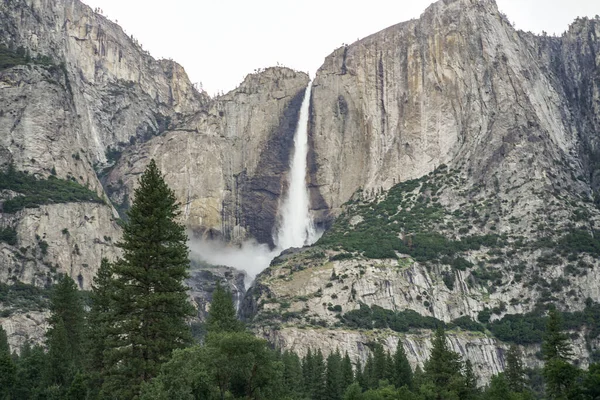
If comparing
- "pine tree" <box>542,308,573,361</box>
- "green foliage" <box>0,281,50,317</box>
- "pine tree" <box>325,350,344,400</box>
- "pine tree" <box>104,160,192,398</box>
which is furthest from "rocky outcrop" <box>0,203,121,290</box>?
"pine tree" <box>104,160,192,398</box>

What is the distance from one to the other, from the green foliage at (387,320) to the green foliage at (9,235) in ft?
208

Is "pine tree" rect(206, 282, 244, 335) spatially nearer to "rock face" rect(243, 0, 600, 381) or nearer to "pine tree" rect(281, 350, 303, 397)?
"pine tree" rect(281, 350, 303, 397)

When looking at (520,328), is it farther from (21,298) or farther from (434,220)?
(21,298)

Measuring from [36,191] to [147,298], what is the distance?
4569 inches

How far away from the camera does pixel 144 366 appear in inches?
1992

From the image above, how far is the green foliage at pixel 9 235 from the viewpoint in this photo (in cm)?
14712

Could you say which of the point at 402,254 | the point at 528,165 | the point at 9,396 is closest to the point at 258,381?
the point at 9,396

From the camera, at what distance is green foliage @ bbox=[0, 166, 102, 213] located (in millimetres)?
153625

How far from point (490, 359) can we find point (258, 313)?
42957 millimetres

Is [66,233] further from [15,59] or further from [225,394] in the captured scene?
[225,394]

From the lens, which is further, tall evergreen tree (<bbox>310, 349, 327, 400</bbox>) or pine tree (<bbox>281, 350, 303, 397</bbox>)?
tall evergreen tree (<bbox>310, 349, 327, 400</bbox>)

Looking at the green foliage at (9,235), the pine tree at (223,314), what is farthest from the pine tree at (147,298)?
the green foliage at (9,235)

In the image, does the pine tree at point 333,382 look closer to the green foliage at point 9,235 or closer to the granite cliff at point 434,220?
the granite cliff at point 434,220

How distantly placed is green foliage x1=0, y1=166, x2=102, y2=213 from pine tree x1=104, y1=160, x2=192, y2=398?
350 ft
